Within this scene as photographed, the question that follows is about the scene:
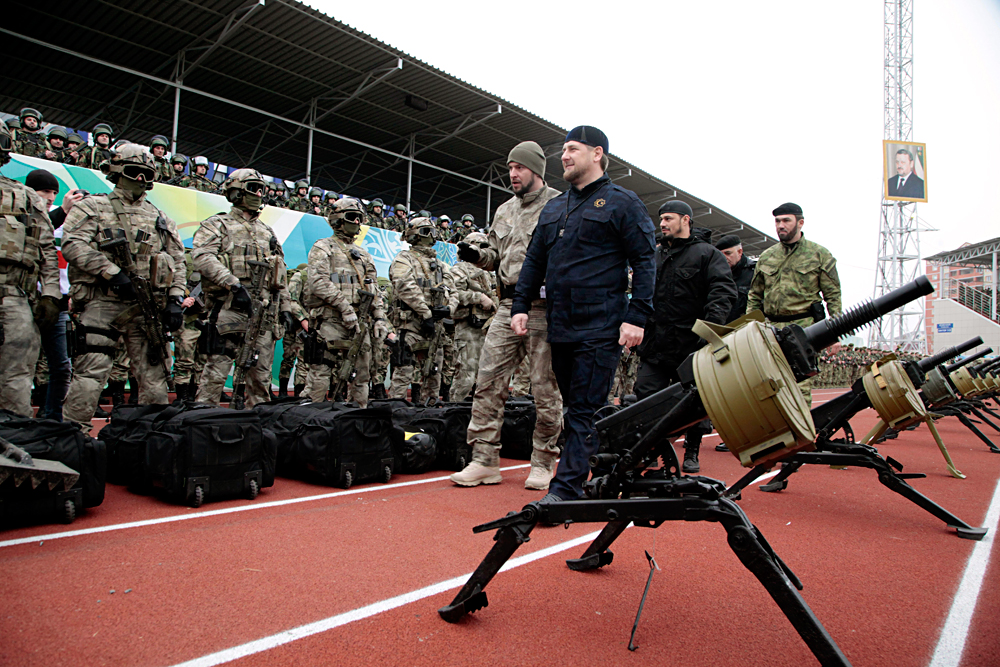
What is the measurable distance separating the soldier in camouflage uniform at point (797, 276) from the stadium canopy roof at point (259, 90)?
35.2 feet

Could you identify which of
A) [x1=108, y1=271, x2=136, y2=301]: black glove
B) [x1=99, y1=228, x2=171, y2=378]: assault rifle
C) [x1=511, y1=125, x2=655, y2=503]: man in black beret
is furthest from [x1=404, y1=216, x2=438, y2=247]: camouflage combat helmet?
[x1=511, y1=125, x2=655, y2=503]: man in black beret

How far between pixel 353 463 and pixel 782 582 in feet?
10.5

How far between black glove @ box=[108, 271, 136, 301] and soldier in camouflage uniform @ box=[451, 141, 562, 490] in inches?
107

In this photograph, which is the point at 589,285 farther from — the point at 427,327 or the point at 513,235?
the point at 427,327

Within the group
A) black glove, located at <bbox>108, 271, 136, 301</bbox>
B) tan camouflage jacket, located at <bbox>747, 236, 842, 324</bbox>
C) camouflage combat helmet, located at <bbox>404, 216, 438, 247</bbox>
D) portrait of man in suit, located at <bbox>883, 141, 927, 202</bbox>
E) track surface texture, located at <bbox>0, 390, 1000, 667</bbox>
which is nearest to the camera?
track surface texture, located at <bbox>0, 390, 1000, 667</bbox>

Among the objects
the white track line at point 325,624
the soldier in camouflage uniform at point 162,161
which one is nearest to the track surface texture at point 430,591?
the white track line at point 325,624

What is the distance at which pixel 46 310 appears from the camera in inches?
172

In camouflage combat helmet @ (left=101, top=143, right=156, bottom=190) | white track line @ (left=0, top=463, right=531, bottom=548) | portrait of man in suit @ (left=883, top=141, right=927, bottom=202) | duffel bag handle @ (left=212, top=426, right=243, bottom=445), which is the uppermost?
portrait of man in suit @ (left=883, top=141, right=927, bottom=202)

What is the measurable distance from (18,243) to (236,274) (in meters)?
1.88

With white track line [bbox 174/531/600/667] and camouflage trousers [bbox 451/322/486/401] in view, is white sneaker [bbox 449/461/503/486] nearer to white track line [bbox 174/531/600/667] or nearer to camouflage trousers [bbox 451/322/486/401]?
white track line [bbox 174/531/600/667]

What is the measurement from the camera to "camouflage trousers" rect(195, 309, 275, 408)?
5480 mm

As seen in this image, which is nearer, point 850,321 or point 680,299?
point 850,321

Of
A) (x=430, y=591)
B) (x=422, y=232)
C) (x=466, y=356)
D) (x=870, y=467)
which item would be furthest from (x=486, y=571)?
(x=422, y=232)

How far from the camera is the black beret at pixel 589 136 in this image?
10.9 feet
